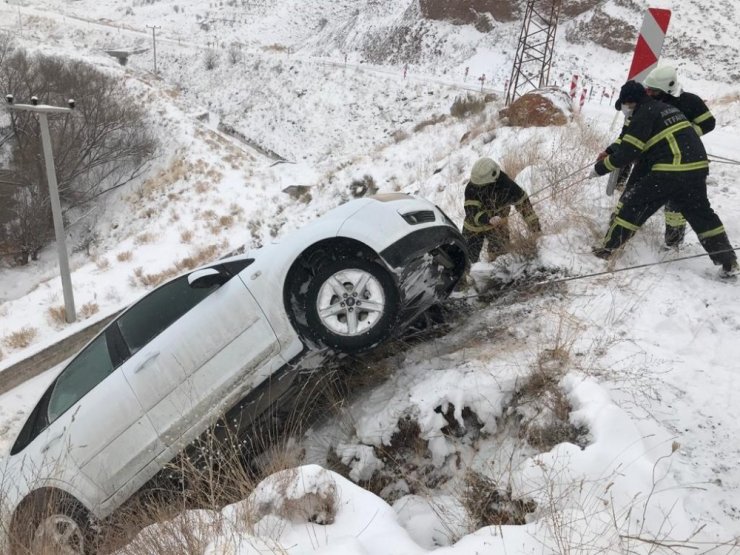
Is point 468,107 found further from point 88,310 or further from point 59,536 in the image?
point 59,536

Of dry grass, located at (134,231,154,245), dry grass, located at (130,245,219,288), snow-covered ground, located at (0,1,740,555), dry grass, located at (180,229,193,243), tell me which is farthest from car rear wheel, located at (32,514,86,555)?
dry grass, located at (134,231,154,245)

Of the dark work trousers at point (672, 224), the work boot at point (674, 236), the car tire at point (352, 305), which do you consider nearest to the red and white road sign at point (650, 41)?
the dark work trousers at point (672, 224)

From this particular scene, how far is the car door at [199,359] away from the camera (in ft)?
10.8

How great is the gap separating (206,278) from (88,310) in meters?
7.60

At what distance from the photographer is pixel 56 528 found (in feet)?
9.57

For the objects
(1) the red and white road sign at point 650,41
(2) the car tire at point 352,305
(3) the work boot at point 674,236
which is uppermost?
(1) the red and white road sign at point 650,41

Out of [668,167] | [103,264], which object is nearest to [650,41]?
[668,167]

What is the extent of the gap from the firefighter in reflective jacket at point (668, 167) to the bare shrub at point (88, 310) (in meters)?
9.11

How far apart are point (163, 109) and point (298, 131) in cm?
670

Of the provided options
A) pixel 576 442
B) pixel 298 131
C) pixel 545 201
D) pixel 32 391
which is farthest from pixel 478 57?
pixel 576 442

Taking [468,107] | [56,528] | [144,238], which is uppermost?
[468,107]

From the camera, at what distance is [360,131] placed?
22359 millimetres

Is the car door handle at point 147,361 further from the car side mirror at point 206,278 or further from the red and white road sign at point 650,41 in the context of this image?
the red and white road sign at point 650,41

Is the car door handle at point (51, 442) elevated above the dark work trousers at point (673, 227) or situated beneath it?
situated beneath
